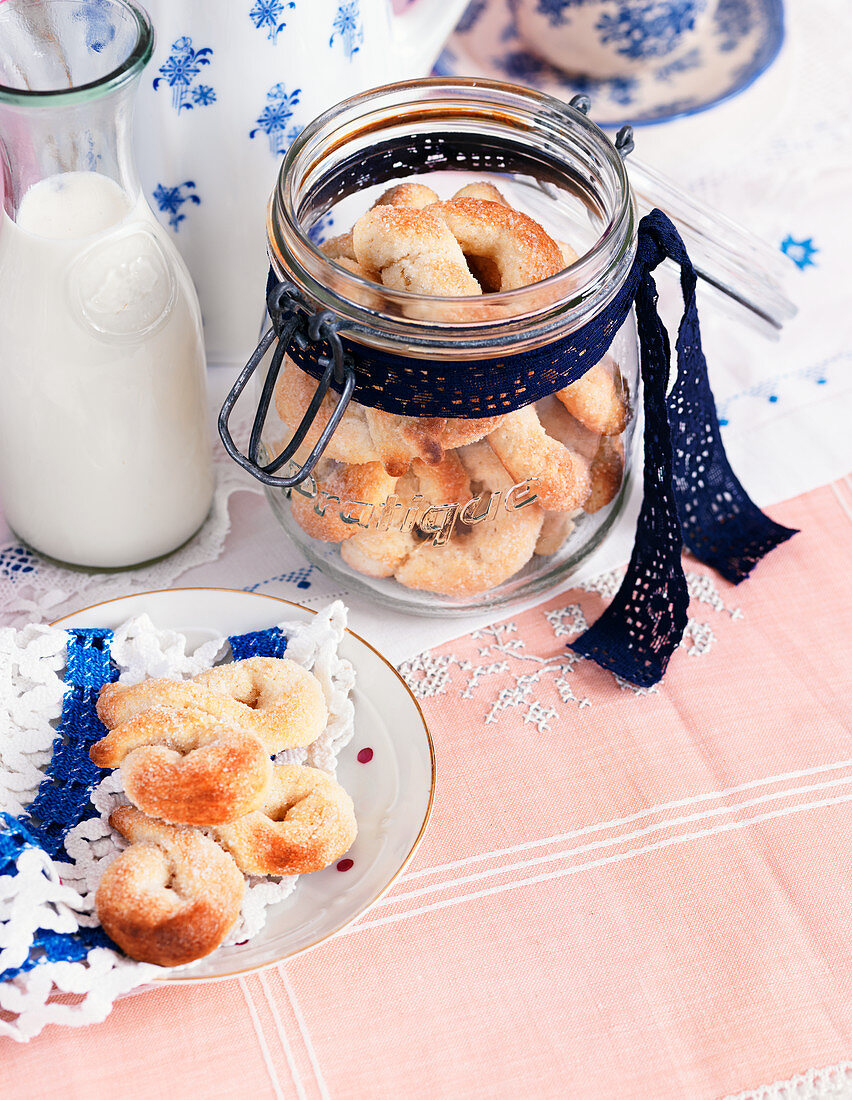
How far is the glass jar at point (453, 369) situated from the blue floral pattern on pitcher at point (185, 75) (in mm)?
111

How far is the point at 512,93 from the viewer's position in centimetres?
70

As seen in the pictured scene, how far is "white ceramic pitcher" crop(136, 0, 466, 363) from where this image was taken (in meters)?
0.71

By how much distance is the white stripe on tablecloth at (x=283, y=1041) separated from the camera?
1.79 feet

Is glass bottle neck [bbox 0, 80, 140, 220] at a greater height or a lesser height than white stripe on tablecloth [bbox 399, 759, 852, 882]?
greater

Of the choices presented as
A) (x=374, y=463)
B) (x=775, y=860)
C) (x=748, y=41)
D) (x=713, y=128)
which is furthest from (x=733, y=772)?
(x=748, y=41)

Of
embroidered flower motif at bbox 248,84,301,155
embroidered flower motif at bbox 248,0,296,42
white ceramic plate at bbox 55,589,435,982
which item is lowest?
white ceramic plate at bbox 55,589,435,982

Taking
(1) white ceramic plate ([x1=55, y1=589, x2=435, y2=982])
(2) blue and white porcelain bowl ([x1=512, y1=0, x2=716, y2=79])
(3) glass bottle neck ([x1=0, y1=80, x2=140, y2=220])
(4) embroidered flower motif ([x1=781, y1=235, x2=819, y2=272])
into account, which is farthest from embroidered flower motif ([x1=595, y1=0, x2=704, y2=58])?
(1) white ceramic plate ([x1=55, y1=589, x2=435, y2=982])

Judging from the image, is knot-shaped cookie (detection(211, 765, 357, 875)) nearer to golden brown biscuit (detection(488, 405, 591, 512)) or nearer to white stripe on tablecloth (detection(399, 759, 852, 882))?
white stripe on tablecloth (detection(399, 759, 852, 882))

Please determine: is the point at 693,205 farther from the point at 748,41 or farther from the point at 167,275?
the point at 748,41

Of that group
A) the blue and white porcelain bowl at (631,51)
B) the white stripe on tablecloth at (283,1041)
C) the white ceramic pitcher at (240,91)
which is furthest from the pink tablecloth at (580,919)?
the blue and white porcelain bowl at (631,51)

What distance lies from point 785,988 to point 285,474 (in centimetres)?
43

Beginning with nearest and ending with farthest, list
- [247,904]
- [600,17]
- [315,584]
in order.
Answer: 1. [247,904]
2. [315,584]
3. [600,17]

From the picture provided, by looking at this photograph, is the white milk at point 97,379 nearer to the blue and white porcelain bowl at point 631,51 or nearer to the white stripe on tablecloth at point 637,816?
the white stripe on tablecloth at point 637,816

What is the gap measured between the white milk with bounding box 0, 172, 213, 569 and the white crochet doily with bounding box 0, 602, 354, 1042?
11 cm
